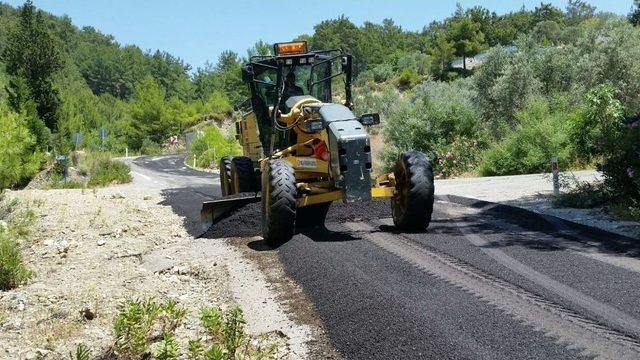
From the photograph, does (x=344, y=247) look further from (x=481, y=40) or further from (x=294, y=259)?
(x=481, y=40)

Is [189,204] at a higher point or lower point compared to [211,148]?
lower

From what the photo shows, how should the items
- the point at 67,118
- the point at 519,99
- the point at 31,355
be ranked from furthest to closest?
the point at 67,118 → the point at 519,99 → the point at 31,355

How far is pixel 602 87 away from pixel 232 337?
10.4 meters

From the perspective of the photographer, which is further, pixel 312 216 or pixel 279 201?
pixel 312 216

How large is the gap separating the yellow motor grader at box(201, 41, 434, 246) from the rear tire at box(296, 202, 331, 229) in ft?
0.06

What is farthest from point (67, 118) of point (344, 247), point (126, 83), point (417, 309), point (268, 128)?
point (126, 83)

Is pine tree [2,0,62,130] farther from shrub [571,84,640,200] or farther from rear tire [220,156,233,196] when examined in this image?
shrub [571,84,640,200]

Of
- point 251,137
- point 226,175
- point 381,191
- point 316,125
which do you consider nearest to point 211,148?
point 226,175

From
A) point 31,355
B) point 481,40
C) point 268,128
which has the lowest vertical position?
point 31,355

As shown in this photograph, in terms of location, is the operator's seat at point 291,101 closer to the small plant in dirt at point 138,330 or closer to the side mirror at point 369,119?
the side mirror at point 369,119

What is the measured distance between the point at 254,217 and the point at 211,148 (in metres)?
33.9

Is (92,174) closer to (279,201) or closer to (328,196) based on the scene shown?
(328,196)

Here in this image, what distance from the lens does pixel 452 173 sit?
23.0m

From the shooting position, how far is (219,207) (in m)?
10.4
